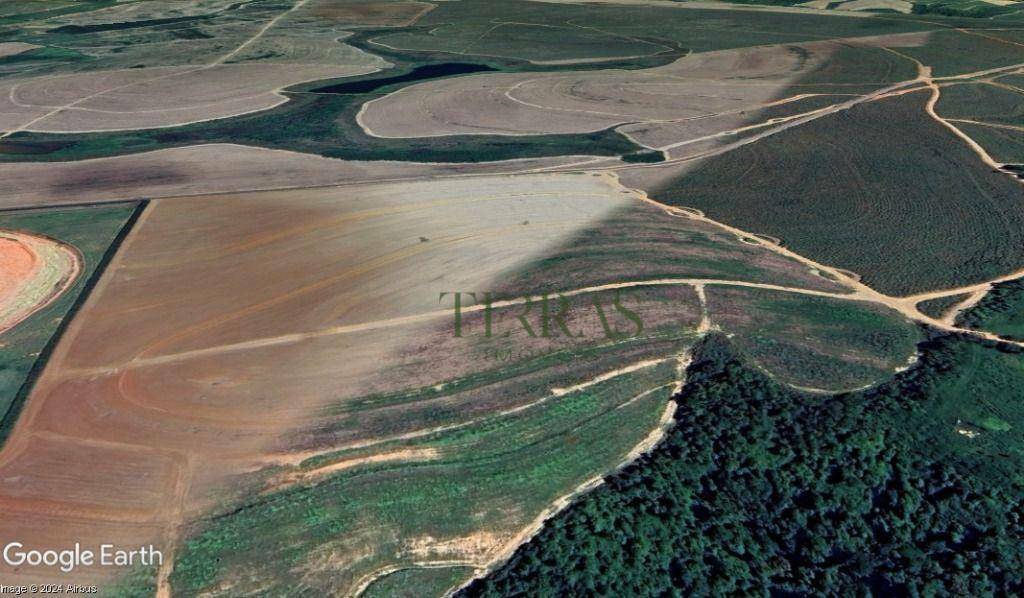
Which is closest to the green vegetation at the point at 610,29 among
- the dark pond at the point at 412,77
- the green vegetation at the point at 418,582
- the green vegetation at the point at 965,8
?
the dark pond at the point at 412,77

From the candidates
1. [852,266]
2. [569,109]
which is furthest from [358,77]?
[852,266]

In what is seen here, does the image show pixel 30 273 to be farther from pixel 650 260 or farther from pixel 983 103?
pixel 983 103

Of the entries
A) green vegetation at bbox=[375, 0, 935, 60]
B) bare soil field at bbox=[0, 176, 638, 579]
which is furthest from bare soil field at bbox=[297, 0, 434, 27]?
bare soil field at bbox=[0, 176, 638, 579]

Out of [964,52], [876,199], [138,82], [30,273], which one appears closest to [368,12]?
[138,82]

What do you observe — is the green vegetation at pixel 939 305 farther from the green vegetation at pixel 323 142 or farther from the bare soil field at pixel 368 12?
the bare soil field at pixel 368 12

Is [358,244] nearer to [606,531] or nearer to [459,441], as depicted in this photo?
[459,441]
